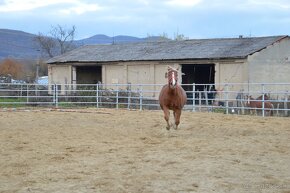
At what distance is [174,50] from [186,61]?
2.22 m

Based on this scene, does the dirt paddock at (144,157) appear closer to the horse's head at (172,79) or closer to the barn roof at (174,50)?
the horse's head at (172,79)

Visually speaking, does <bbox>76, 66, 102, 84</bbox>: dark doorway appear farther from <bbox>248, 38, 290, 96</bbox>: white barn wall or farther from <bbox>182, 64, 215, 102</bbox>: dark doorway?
<bbox>248, 38, 290, 96</bbox>: white barn wall

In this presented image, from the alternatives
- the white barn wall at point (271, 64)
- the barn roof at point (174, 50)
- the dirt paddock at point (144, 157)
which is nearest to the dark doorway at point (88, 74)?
the barn roof at point (174, 50)

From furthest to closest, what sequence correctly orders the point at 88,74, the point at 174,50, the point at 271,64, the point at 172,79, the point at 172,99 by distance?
the point at 88,74, the point at 174,50, the point at 271,64, the point at 172,99, the point at 172,79

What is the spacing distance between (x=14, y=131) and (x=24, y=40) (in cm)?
10636

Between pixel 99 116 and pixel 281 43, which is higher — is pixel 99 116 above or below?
below

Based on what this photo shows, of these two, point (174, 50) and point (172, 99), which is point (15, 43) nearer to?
point (174, 50)

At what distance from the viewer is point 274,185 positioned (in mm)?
5992

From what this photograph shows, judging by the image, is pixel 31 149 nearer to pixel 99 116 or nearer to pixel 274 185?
pixel 274 185

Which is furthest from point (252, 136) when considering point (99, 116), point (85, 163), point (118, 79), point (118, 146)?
point (118, 79)

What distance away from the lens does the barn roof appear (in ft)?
78.8

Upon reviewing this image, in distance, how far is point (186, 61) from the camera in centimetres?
2477

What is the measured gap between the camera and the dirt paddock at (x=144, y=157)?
607cm

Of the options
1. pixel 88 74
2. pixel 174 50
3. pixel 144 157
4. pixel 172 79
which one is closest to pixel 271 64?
pixel 174 50
